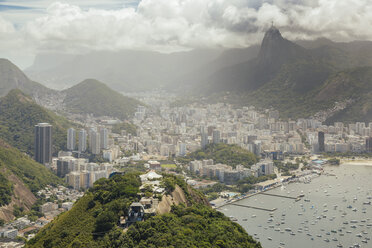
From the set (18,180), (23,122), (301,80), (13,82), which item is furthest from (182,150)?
(13,82)

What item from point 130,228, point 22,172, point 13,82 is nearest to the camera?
point 130,228

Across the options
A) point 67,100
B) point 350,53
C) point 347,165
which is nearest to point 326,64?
point 350,53

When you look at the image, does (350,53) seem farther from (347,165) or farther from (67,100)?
(67,100)

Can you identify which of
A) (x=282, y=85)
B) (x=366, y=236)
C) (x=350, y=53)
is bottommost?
(x=366, y=236)

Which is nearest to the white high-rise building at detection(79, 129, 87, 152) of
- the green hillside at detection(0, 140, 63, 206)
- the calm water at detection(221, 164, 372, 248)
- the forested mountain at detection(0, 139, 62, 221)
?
the forested mountain at detection(0, 139, 62, 221)

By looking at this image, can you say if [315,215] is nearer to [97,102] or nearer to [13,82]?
[97,102]

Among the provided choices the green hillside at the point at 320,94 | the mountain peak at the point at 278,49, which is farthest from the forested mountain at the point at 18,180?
the mountain peak at the point at 278,49

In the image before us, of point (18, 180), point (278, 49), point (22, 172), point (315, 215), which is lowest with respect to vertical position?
point (315, 215)
